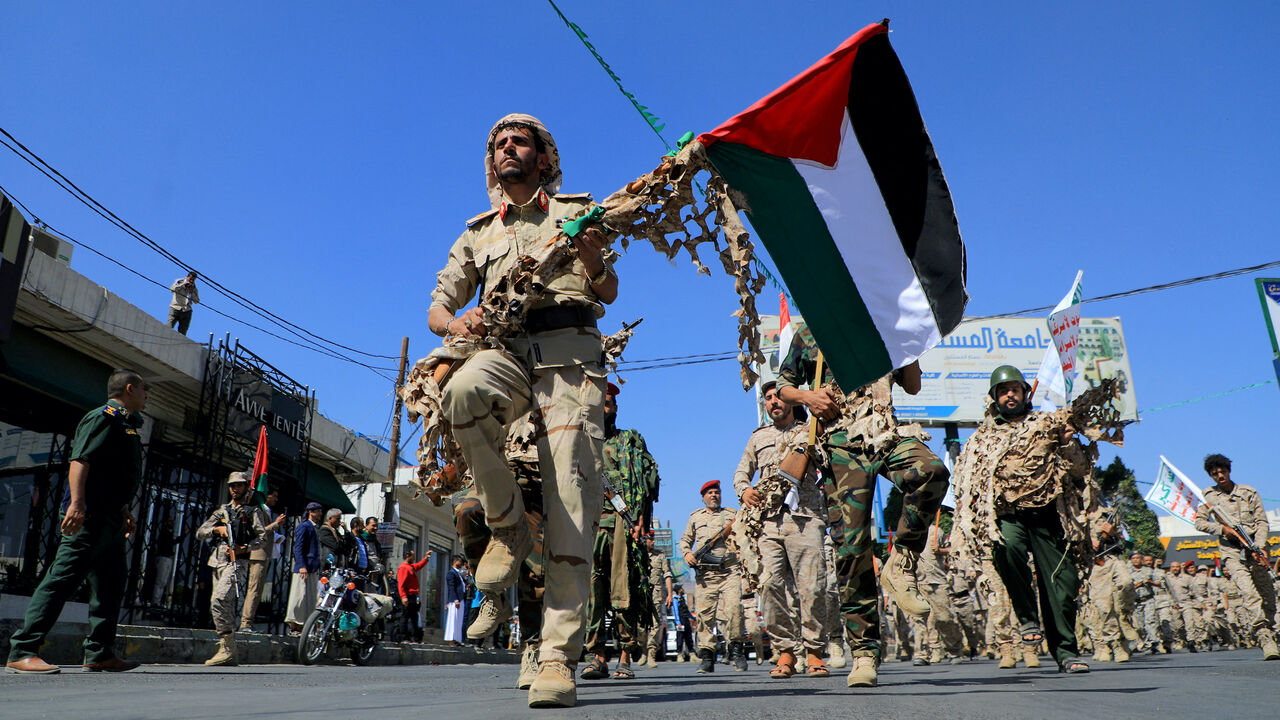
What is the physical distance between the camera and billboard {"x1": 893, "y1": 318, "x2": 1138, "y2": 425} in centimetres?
3481

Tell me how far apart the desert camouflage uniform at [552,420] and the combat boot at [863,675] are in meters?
1.78

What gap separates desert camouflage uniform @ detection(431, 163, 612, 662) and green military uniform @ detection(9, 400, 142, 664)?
143 inches

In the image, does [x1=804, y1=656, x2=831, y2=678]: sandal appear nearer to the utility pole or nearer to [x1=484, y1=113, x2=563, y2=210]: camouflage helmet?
[x1=484, y1=113, x2=563, y2=210]: camouflage helmet

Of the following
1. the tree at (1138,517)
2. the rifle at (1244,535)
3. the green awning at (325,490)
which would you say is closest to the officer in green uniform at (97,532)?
the rifle at (1244,535)

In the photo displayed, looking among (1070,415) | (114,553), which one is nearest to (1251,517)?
(1070,415)

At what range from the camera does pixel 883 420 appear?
5.60 metres

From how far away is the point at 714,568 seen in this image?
13062 mm

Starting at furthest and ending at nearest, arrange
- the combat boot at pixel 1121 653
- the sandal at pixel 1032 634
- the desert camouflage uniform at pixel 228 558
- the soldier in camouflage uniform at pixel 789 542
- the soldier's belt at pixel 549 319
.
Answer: the combat boot at pixel 1121 653, the desert camouflage uniform at pixel 228 558, the soldier in camouflage uniform at pixel 789 542, the sandal at pixel 1032 634, the soldier's belt at pixel 549 319

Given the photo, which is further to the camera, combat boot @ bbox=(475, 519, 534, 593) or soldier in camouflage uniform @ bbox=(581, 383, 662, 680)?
soldier in camouflage uniform @ bbox=(581, 383, 662, 680)

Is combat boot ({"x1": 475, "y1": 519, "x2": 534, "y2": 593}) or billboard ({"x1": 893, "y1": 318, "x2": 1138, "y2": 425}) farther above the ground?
billboard ({"x1": 893, "y1": 318, "x2": 1138, "y2": 425})

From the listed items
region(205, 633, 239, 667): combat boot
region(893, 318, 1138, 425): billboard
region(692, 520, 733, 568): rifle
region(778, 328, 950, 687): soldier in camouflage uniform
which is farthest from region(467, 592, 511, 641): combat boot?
region(893, 318, 1138, 425): billboard

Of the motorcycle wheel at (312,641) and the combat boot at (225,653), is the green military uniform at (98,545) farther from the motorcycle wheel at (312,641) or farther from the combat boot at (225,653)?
the motorcycle wheel at (312,641)

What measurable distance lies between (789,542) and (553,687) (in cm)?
449

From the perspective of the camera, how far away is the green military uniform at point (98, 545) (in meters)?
5.78
